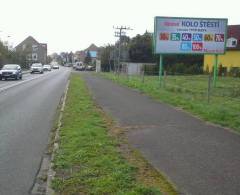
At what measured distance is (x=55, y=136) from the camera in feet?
38.1

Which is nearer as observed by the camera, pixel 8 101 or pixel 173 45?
pixel 8 101

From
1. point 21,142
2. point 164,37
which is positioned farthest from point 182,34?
point 21,142

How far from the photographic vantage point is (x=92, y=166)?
8.08 meters

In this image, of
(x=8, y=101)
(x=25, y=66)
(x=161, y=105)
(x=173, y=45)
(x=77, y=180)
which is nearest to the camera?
(x=77, y=180)

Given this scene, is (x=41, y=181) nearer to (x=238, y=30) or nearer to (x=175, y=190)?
(x=175, y=190)

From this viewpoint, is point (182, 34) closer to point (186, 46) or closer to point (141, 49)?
point (186, 46)

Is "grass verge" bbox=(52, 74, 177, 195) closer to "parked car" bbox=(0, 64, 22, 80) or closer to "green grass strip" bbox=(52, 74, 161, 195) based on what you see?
"green grass strip" bbox=(52, 74, 161, 195)

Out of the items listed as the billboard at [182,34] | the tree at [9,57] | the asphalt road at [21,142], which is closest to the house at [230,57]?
the tree at [9,57]

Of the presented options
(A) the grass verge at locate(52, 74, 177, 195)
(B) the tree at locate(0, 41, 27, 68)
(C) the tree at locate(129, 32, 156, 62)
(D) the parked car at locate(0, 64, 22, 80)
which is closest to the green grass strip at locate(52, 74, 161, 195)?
(A) the grass verge at locate(52, 74, 177, 195)

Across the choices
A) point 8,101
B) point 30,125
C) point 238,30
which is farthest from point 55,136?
point 238,30

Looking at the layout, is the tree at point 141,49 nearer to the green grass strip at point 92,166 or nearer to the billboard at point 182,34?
the billboard at point 182,34

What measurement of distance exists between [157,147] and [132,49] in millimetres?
84743

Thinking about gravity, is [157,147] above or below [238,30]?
below

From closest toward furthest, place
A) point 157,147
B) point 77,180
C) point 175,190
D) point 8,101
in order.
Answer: point 175,190, point 77,180, point 157,147, point 8,101
